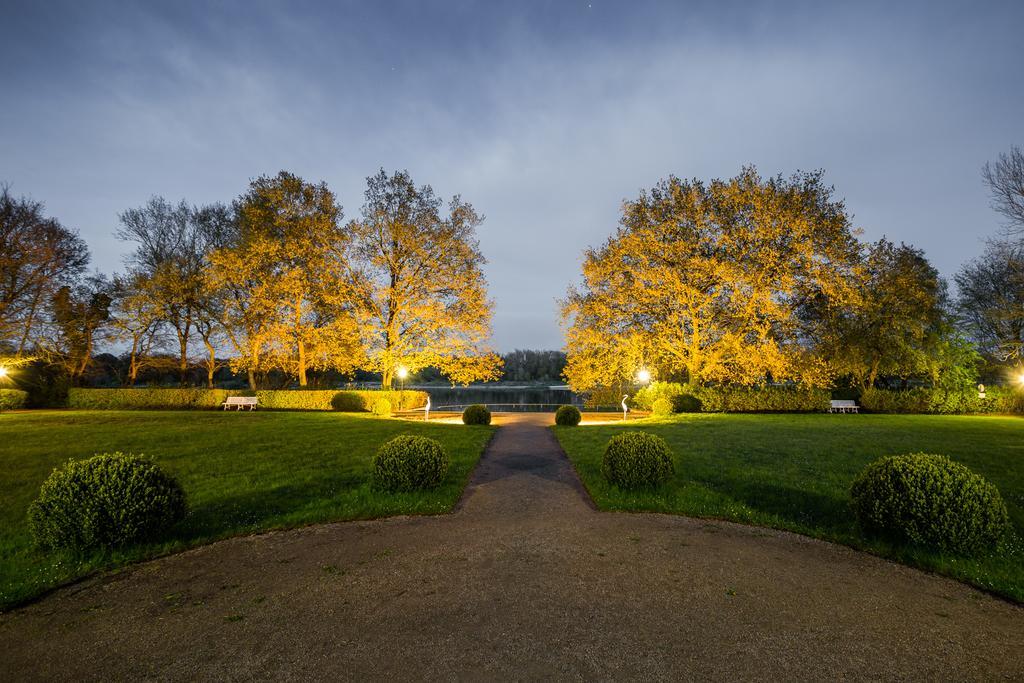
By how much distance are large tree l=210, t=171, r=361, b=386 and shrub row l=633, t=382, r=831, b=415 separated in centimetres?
1967

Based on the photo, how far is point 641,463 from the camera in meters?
9.27

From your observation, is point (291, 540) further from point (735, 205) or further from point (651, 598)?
point (735, 205)

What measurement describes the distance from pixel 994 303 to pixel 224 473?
196 ft

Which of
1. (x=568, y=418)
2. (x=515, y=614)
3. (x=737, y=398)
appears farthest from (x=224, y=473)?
(x=737, y=398)

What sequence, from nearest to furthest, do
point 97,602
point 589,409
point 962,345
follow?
point 97,602 < point 962,345 < point 589,409

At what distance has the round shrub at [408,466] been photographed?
359 inches

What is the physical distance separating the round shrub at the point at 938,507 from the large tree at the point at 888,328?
29.2 meters

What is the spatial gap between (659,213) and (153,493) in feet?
87.3

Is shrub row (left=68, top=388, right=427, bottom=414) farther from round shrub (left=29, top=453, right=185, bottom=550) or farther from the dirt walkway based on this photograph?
the dirt walkway

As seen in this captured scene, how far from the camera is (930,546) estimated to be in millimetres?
6184

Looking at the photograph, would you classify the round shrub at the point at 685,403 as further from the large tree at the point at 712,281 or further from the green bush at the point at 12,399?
the green bush at the point at 12,399

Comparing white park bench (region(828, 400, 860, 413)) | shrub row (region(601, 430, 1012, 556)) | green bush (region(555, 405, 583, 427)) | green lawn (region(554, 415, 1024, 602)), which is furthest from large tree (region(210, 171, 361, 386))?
white park bench (region(828, 400, 860, 413))

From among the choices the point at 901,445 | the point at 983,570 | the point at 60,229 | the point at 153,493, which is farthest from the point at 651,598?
the point at 60,229

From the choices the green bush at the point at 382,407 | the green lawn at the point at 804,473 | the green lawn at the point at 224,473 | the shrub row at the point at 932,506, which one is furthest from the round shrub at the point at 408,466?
the green bush at the point at 382,407
